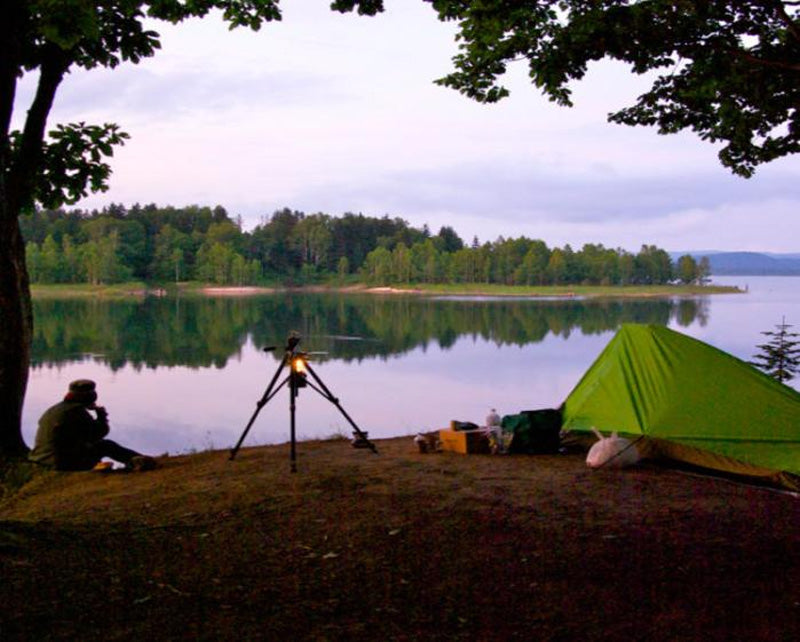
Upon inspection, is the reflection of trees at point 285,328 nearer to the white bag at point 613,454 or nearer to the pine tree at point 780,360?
the pine tree at point 780,360

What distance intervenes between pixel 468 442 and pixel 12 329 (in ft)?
20.4

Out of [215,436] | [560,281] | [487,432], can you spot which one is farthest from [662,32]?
[560,281]

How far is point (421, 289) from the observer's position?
132 meters

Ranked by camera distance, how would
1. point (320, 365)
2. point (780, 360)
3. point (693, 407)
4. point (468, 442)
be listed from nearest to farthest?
point (693, 407)
point (468, 442)
point (780, 360)
point (320, 365)

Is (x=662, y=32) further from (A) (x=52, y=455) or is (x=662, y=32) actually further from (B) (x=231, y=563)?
(A) (x=52, y=455)

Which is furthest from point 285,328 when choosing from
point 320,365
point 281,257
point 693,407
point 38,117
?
point 281,257

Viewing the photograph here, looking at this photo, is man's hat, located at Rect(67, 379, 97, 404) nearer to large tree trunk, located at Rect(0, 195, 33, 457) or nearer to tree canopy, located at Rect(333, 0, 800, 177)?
large tree trunk, located at Rect(0, 195, 33, 457)

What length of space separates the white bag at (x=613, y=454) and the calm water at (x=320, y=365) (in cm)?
347

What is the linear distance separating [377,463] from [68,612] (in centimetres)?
512

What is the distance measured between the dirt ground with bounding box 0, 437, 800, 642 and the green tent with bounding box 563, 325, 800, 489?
0.62 metres

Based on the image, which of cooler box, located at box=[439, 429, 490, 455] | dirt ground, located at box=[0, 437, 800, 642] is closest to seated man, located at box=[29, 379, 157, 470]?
dirt ground, located at box=[0, 437, 800, 642]

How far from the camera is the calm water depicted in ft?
73.5

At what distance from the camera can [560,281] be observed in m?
135

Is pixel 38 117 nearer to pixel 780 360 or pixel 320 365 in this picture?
pixel 780 360
